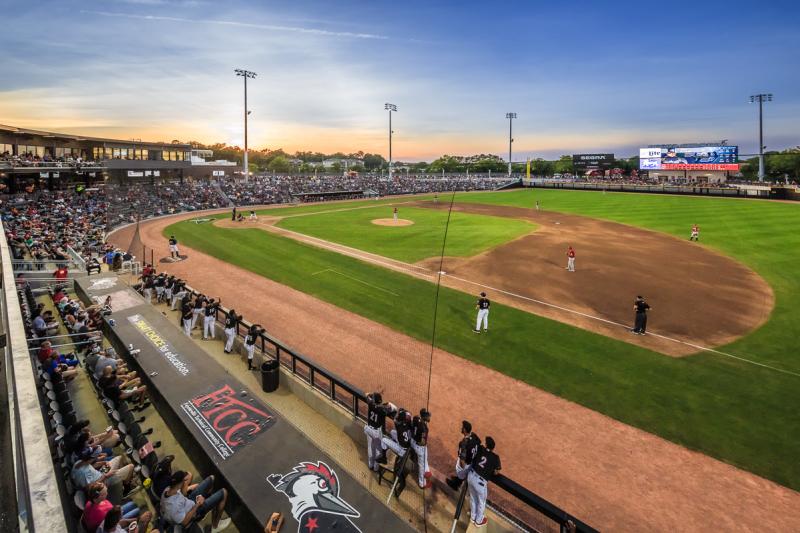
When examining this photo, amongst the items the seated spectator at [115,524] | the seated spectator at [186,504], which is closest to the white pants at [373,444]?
the seated spectator at [186,504]

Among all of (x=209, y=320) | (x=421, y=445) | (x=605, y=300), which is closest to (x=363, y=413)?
(x=421, y=445)

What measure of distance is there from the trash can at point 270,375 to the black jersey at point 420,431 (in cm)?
440

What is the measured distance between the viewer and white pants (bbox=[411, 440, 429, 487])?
7.39 meters

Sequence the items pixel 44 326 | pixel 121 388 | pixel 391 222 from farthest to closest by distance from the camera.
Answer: pixel 391 222 → pixel 44 326 → pixel 121 388

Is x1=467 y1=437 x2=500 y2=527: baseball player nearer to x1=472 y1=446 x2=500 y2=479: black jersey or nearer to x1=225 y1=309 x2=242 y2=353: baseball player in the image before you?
x1=472 y1=446 x2=500 y2=479: black jersey

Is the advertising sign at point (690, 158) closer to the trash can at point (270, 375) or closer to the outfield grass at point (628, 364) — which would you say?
the outfield grass at point (628, 364)

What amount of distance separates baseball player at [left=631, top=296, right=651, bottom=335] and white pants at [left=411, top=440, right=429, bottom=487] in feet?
38.2

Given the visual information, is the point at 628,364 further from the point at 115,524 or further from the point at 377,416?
the point at 115,524

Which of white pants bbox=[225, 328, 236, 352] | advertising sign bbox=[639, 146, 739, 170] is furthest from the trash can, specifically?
advertising sign bbox=[639, 146, 739, 170]

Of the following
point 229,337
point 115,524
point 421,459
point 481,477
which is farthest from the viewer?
point 229,337

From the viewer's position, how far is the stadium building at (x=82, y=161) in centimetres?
4003

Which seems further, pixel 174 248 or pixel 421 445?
pixel 174 248

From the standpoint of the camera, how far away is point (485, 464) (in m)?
6.64

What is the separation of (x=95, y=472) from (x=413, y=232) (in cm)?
3179
